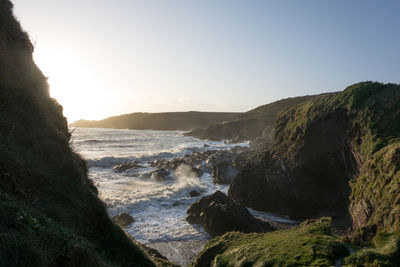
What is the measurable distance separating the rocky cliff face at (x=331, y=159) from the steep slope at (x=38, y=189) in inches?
522

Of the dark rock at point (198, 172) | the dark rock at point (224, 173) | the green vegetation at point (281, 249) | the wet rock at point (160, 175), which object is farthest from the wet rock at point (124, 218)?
the dark rock at point (198, 172)

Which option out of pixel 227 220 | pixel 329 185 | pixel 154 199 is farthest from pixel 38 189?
pixel 329 185

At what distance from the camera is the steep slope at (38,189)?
5445 mm

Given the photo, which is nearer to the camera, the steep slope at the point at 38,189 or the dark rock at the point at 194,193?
the steep slope at the point at 38,189

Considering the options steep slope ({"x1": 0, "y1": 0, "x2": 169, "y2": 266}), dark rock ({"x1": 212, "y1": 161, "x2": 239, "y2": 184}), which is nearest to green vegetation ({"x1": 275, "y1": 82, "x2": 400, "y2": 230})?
dark rock ({"x1": 212, "y1": 161, "x2": 239, "y2": 184})

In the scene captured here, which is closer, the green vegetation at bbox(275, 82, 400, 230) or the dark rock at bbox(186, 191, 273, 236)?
the green vegetation at bbox(275, 82, 400, 230)

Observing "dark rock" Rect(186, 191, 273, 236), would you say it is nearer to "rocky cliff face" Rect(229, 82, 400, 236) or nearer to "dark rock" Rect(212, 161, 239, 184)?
"rocky cliff face" Rect(229, 82, 400, 236)

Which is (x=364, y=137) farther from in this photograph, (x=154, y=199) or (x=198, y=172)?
(x=198, y=172)

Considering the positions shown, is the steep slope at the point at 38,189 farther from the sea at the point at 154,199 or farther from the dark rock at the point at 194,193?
the dark rock at the point at 194,193

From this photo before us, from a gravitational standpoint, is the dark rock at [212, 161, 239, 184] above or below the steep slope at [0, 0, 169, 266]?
below

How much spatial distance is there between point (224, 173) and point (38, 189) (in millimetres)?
28301

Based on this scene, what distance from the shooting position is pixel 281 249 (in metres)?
10.5

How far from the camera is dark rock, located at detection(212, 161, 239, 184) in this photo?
1355 inches

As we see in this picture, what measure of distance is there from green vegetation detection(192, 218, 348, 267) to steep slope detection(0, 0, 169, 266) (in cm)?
380
